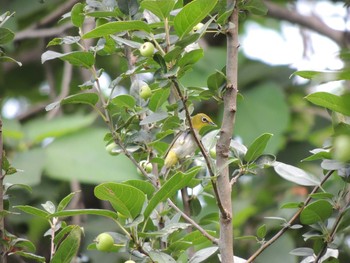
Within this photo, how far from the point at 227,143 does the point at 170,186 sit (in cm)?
10

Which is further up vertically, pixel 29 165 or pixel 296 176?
pixel 296 176

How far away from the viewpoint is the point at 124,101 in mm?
1267

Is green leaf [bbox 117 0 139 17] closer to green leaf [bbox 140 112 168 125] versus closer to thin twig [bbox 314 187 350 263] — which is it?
green leaf [bbox 140 112 168 125]

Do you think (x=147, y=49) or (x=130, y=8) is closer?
(x=147, y=49)

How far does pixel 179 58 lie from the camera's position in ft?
3.67

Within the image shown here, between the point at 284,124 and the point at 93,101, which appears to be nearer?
the point at 93,101

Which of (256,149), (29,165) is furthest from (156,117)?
(29,165)

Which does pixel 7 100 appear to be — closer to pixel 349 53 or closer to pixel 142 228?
pixel 142 228

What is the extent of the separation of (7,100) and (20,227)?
900 mm

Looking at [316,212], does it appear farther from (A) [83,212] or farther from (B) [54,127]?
(B) [54,127]

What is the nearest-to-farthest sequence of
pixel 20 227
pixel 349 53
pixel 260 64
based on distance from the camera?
pixel 349 53
pixel 20 227
pixel 260 64

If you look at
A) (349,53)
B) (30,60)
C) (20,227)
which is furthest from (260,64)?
(349,53)

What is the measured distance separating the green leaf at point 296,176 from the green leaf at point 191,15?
30cm

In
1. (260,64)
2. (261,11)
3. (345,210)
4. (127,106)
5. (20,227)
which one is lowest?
(20,227)
